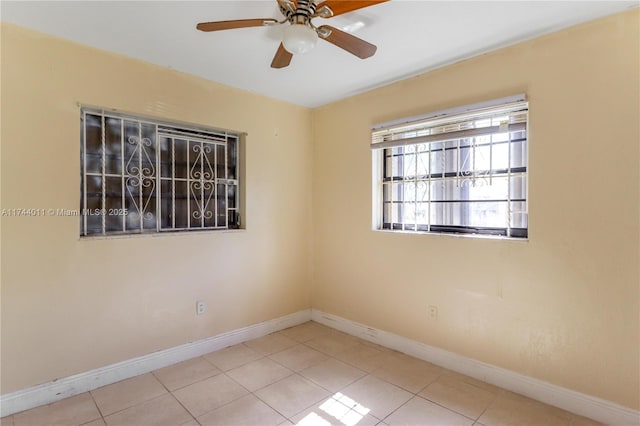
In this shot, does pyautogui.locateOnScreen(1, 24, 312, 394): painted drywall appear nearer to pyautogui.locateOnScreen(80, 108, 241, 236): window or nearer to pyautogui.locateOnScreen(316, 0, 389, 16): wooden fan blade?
pyautogui.locateOnScreen(80, 108, 241, 236): window

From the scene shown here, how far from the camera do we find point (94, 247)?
227 centimetres

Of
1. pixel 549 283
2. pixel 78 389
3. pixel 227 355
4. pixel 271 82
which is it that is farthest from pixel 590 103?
pixel 78 389

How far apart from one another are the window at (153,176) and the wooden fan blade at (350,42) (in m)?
1.59

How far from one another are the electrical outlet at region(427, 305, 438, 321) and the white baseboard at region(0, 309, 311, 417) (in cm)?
151

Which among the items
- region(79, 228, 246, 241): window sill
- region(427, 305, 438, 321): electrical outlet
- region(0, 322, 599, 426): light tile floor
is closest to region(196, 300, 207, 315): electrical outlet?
region(0, 322, 599, 426): light tile floor

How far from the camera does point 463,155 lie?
8.36 feet

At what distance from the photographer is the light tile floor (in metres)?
1.93

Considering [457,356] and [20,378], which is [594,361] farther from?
[20,378]

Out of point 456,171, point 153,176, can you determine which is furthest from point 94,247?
point 456,171

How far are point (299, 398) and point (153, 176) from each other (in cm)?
195

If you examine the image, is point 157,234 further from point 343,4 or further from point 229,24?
point 343,4

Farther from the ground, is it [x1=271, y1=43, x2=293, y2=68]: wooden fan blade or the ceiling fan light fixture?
[x1=271, y1=43, x2=293, y2=68]: wooden fan blade

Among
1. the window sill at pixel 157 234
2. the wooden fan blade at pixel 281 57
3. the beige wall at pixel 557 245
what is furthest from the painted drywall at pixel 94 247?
the beige wall at pixel 557 245

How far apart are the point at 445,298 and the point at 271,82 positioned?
7.53 ft
